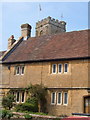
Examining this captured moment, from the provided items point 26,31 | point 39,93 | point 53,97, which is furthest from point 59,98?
point 26,31

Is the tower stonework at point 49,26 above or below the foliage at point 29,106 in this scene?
above

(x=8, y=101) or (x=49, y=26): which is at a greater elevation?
(x=49, y=26)

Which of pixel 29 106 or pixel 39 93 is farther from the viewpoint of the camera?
pixel 39 93

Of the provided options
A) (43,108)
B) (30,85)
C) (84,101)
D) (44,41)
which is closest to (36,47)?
(44,41)

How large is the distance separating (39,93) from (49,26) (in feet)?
120

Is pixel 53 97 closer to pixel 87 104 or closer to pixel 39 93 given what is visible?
pixel 39 93

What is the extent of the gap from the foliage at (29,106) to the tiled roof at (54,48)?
4057 millimetres

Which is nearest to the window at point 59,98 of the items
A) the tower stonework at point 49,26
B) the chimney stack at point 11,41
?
the chimney stack at point 11,41

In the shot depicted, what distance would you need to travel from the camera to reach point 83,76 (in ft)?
61.9

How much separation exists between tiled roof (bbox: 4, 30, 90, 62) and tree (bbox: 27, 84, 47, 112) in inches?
112

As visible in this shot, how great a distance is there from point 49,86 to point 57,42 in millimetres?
5345

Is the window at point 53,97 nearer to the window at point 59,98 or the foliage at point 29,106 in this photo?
the window at point 59,98

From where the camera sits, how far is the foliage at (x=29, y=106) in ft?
63.9

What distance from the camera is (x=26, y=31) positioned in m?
28.5
